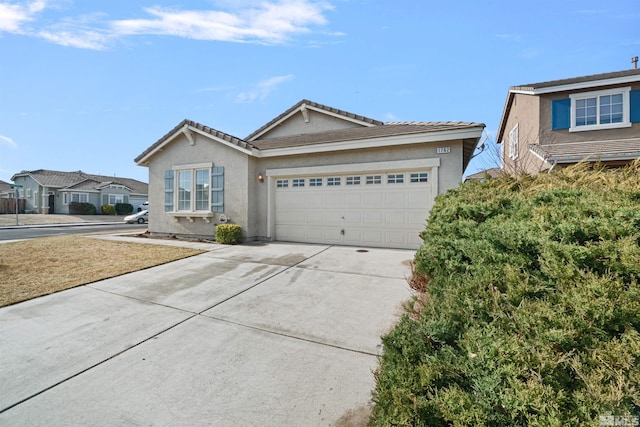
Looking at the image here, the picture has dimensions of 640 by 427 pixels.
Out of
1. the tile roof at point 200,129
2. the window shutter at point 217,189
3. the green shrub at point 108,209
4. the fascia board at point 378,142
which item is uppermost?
the tile roof at point 200,129

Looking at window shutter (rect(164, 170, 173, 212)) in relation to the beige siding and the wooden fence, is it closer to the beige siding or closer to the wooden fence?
the beige siding

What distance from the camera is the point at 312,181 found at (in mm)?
9688

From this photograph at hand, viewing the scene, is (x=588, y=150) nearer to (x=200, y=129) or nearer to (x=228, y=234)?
(x=228, y=234)

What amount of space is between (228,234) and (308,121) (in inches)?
298

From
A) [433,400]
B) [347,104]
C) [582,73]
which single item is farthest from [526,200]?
[582,73]

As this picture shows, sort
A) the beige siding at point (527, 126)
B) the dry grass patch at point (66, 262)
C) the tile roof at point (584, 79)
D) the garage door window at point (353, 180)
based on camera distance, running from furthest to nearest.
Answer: the beige siding at point (527, 126) < the tile roof at point (584, 79) < the garage door window at point (353, 180) < the dry grass patch at point (66, 262)

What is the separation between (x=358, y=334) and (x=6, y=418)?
129 inches

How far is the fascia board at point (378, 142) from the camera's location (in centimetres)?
738

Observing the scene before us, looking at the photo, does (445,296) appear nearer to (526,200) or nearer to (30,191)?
(526,200)

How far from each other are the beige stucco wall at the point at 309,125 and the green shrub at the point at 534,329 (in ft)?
37.4

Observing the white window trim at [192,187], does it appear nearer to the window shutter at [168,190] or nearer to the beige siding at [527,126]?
the window shutter at [168,190]

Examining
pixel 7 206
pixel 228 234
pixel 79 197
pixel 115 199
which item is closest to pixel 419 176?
pixel 228 234

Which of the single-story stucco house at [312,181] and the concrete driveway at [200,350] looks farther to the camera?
the single-story stucco house at [312,181]

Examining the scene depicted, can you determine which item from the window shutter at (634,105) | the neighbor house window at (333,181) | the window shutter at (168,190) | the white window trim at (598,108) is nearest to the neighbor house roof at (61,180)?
the window shutter at (168,190)
